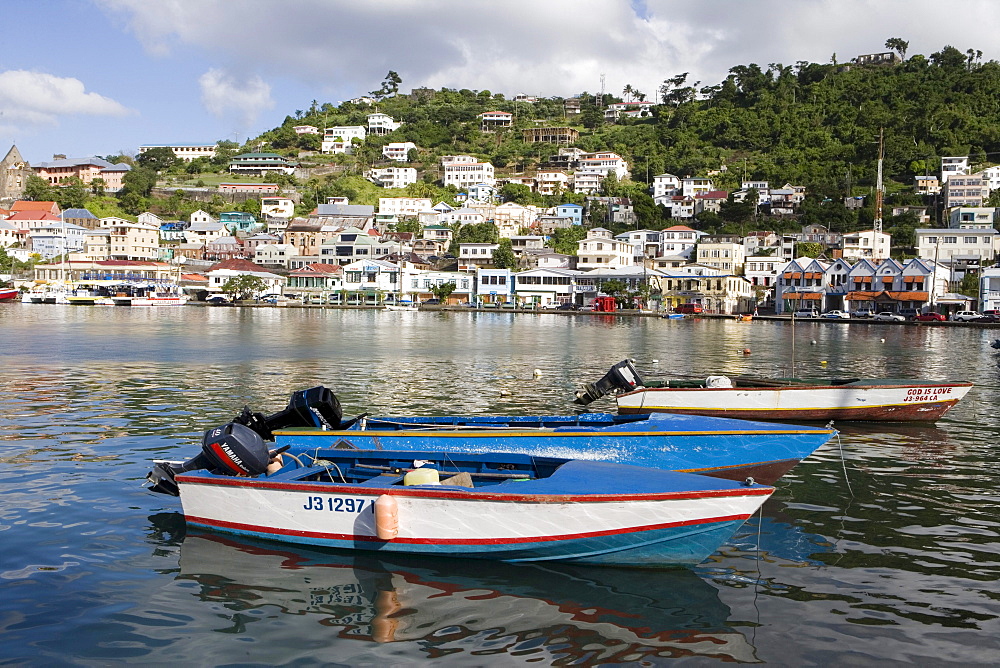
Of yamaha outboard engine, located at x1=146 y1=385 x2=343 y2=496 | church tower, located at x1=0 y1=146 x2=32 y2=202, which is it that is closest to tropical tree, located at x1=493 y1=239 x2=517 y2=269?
yamaha outboard engine, located at x1=146 y1=385 x2=343 y2=496

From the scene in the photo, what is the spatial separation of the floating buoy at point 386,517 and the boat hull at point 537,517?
0.20 ft

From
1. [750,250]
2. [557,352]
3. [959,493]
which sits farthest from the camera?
[750,250]

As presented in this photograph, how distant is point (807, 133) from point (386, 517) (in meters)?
167

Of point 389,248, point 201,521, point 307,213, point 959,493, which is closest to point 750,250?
point 389,248

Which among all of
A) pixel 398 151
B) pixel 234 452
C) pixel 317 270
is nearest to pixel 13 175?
pixel 398 151

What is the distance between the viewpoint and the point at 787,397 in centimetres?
1953

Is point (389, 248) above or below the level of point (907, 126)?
below

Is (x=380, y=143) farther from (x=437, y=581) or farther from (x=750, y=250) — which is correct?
(x=437, y=581)

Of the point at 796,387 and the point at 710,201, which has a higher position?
the point at 710,201

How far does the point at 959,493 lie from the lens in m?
13.7

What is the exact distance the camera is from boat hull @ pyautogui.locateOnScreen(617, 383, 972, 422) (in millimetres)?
19562

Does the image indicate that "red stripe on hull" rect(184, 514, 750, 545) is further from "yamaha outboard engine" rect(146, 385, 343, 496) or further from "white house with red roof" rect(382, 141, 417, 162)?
"white house with red roof" rect(382, 141, 417, 162)

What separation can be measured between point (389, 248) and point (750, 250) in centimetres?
5509

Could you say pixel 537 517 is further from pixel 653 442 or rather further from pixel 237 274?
pixel 237 274
